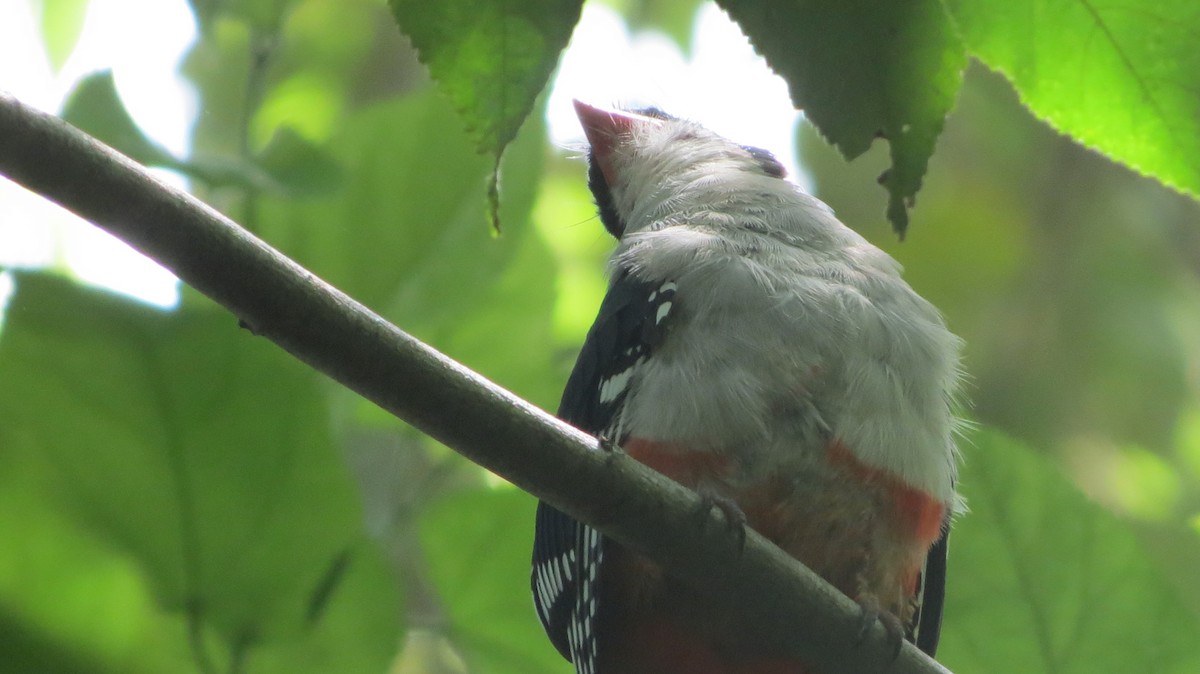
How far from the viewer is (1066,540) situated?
302 centimetres

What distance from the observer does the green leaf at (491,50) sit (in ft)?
4.87

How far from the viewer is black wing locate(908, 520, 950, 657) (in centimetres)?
319

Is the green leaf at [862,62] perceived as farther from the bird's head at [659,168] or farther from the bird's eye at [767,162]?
the bird's eye at [767,162]

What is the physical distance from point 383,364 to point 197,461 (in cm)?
113

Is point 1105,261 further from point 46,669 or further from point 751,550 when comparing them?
point 46,669

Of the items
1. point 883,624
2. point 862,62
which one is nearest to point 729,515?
point 883,624

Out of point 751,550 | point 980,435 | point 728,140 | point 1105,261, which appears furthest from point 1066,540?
point 1105,261

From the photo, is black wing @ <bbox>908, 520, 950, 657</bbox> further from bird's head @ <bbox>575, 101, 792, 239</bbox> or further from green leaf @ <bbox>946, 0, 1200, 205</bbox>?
green leaf @ <bbox>946, 0, 1200, 205</bbox>

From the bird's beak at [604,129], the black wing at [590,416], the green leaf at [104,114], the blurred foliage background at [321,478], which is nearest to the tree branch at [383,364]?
the blurred foliage background at [321,478]

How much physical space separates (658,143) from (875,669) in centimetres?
198

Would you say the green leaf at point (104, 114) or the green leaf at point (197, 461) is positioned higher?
the green leaf at point (104, 114)

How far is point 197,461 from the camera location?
260 cm

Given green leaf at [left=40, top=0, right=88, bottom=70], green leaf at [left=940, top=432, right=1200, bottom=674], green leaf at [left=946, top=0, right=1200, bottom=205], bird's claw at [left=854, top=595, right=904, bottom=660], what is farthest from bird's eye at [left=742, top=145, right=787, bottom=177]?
green leaf at [left=40, top=0, right=88, bottom=70]

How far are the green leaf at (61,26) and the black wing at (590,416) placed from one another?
2.03m
